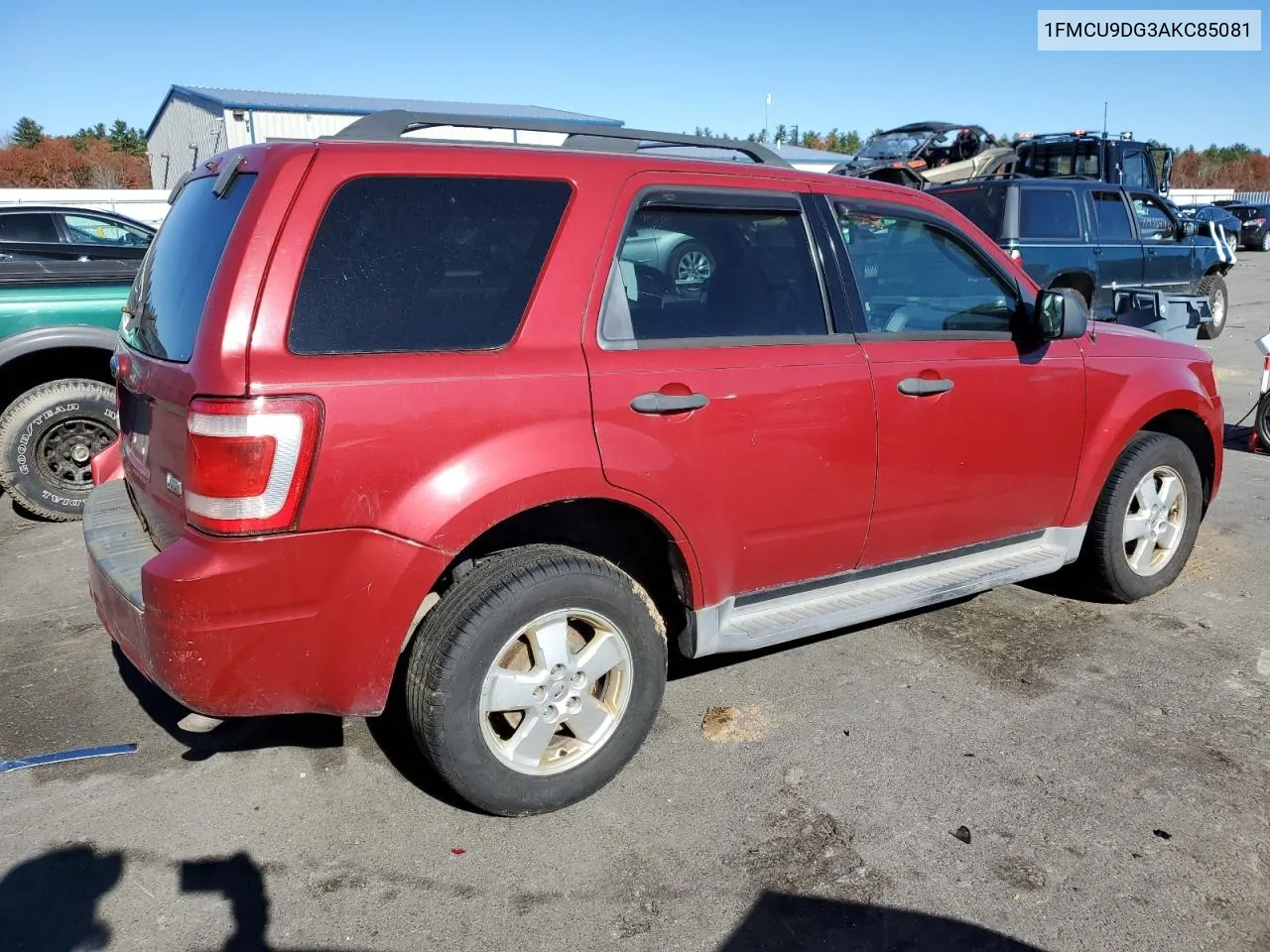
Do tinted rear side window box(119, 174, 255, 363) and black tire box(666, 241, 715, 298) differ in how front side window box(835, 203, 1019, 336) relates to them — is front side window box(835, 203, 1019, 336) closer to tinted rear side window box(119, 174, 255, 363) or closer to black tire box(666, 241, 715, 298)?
black tire box(666, 241, 715, 298)

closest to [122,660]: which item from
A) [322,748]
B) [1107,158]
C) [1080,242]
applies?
[322,748]

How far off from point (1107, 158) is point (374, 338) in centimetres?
1568

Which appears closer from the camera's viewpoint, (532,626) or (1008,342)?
(532,626)

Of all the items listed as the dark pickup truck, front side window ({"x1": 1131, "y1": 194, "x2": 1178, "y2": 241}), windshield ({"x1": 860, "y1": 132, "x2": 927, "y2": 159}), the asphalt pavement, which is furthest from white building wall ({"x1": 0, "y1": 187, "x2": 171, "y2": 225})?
the asphalt pavement

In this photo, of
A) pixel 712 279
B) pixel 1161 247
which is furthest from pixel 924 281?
pixel 1161 247

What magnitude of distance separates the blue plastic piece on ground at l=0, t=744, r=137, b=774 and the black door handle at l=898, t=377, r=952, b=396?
9.73 ft

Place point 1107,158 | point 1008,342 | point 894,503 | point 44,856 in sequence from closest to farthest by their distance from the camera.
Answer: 1. point 44,856
2. point 894,503
3. point 1008,342
4. point 1107,158

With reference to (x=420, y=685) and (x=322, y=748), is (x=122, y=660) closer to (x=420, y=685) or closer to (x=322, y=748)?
(x=322, y=748)

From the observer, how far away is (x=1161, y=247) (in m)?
12.1

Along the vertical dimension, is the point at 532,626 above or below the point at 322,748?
above

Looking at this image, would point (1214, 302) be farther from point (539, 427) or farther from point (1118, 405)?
point (539, 427)

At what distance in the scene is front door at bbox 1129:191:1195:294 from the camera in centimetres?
1188

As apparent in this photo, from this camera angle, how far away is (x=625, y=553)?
3.47 metres

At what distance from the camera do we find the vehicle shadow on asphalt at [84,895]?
2.51 m
